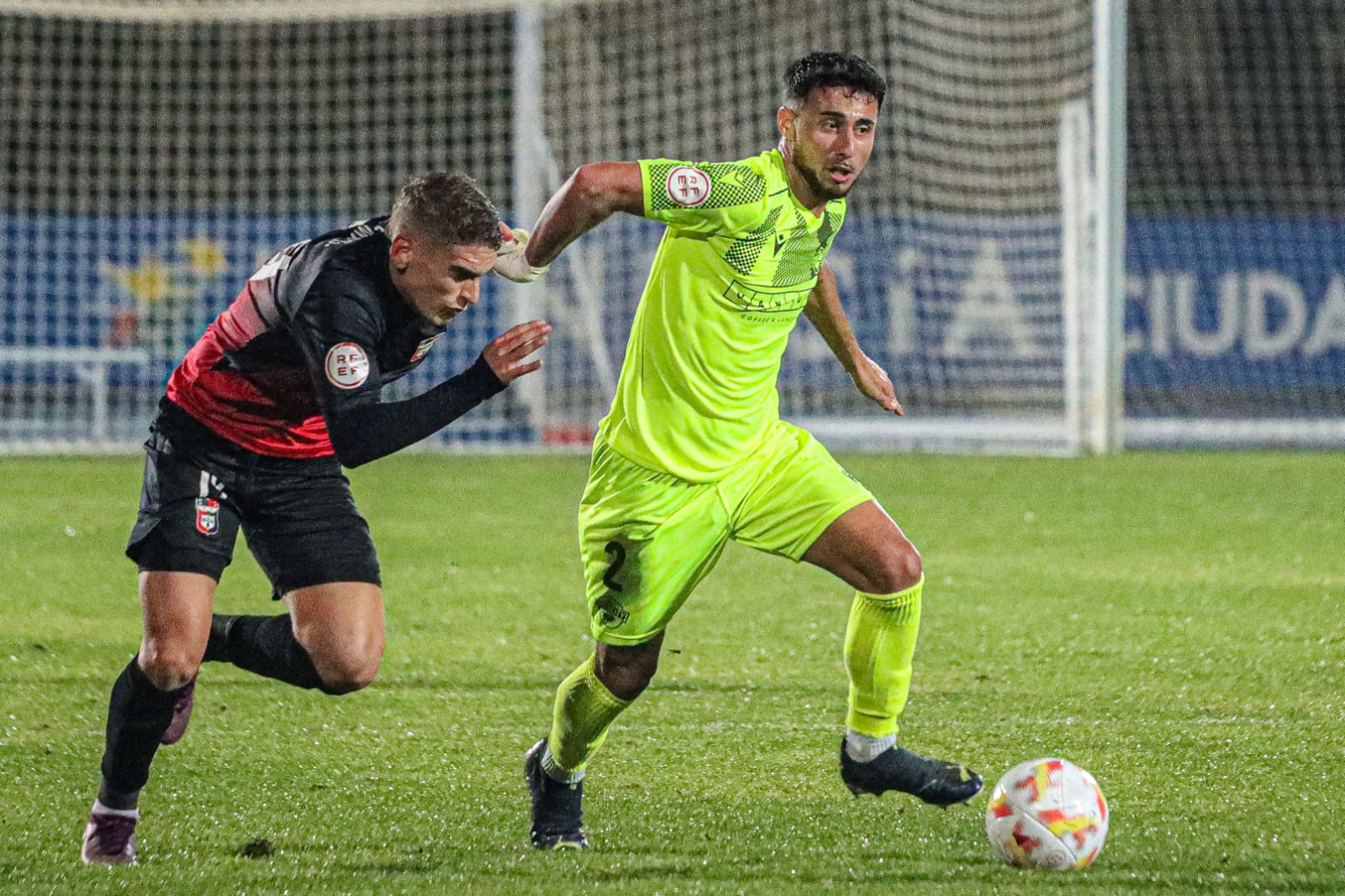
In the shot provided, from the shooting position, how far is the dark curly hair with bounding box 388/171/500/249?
4145 millimetres

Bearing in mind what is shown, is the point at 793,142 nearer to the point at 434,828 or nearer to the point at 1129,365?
the point at 434,828

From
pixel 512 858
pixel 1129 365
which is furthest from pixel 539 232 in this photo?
pixel 1129 365

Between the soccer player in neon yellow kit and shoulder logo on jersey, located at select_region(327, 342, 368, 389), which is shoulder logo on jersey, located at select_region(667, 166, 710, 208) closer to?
the soccer player in neon yellow kit

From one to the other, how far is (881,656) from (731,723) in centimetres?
127

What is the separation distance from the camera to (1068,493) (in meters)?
11.8

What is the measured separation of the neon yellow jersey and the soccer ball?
1033 mm

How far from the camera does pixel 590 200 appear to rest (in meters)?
4.18

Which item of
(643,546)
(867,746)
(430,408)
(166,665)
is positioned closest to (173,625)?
(166,665)

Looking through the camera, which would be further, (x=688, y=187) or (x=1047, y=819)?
(x=688, y=187)

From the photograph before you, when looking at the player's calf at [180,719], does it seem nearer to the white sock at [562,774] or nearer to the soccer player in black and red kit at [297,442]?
the soccer player in black and red kit at [297,442]

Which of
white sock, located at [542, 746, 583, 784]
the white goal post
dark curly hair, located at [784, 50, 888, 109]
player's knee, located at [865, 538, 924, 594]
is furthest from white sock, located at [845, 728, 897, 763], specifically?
the white goal post

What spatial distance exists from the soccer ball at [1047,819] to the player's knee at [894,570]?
57cm

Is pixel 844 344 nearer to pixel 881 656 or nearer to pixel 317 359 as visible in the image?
pixel 881 656

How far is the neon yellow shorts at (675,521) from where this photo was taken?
14.3ft
